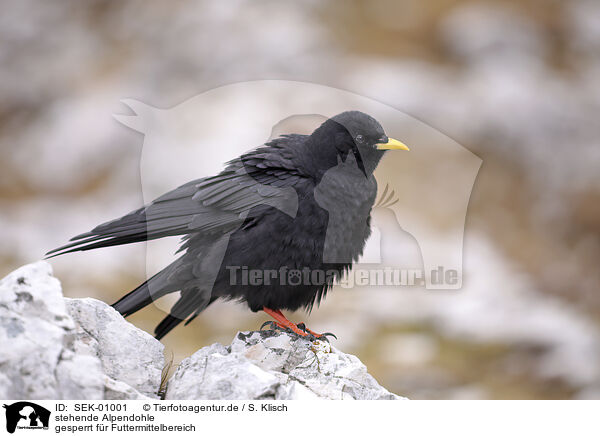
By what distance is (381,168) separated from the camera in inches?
119

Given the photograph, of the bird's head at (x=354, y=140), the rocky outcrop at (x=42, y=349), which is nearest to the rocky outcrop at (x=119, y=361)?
the rocky outcrop at (x=42, y=349)

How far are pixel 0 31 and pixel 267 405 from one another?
254 centimetres

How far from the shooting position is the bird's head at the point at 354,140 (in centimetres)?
271

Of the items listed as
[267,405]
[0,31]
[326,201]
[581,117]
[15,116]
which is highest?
[581,117]

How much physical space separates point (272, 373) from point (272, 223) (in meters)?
0.70

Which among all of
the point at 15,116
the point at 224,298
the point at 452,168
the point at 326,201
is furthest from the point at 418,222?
the point at 15,116

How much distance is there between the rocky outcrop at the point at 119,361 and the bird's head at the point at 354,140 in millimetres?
908

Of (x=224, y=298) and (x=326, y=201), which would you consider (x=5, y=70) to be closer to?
(x=224, y=298)

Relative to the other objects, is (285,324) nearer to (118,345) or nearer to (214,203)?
(214,203)

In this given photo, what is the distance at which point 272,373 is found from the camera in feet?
7.53

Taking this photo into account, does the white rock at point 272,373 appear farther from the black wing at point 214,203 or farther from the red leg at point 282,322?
the black wing at point 214,203

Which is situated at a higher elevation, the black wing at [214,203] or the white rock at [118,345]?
the black wing at [214,203]

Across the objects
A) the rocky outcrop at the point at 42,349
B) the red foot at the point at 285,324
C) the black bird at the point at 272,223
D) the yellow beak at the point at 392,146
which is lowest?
the rocky outcrop at the point at 42,349

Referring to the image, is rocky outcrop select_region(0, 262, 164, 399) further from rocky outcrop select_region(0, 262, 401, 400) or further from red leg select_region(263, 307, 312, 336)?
red leg select_region(263, 307, 312, 336)
